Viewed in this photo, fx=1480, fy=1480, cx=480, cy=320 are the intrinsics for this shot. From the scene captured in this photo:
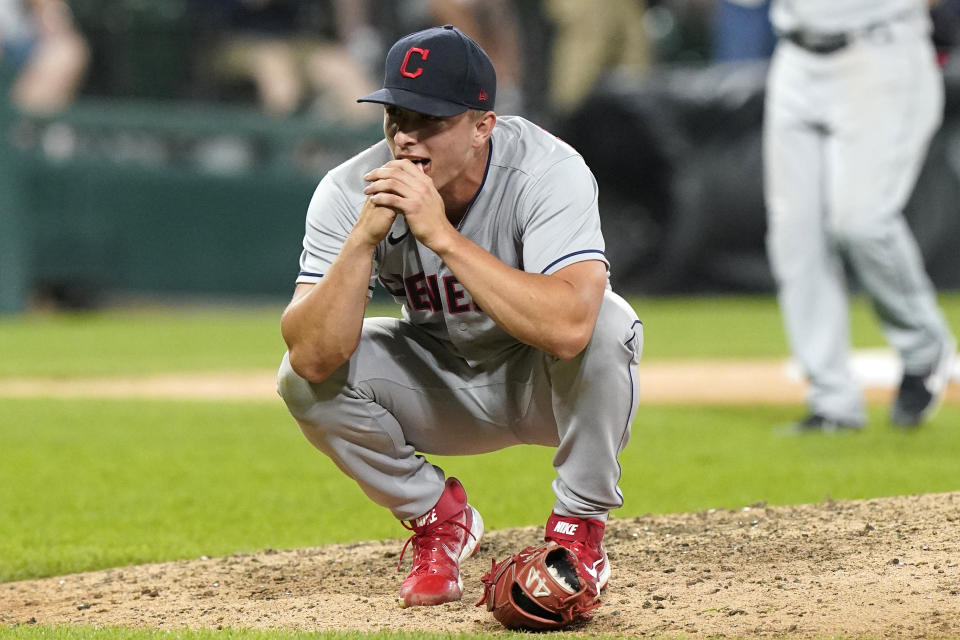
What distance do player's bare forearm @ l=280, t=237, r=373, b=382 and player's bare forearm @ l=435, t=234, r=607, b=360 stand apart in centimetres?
22

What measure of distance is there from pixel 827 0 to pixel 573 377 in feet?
10.9

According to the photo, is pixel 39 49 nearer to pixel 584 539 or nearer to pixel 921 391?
pixel 921 391

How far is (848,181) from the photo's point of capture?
6059 millimetres

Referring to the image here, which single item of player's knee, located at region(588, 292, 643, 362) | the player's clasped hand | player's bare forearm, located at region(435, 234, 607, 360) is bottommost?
player's knee, located at region(588, 292, 643, 362)

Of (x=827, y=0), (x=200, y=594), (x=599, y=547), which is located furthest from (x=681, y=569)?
(x=827, y=0)

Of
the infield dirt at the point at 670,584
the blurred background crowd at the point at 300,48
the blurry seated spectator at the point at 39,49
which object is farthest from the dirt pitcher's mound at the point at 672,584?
the blurry seated spectator at the point at 39,49

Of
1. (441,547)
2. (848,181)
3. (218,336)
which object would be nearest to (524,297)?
(441,547)

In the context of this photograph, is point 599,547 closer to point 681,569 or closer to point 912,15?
point 681,569

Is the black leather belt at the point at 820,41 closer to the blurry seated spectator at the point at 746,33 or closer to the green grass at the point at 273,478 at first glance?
the green grass at the point at 273,478

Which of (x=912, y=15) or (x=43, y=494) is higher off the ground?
(x=912, y=15)

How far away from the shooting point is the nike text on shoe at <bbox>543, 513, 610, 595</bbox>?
11.2ft

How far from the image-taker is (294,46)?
14.1m

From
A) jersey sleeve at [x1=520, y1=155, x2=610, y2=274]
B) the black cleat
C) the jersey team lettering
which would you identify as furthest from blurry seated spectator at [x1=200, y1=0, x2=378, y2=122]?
jersey sleeve at [x1=520, y1=155, x2=610, y2=274]

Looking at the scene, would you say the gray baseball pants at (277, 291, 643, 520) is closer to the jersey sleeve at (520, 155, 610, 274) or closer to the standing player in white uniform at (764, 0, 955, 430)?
the jersey sleeve at (520, 155, 610, 274)
